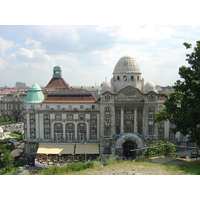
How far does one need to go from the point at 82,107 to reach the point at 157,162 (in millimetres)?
36782

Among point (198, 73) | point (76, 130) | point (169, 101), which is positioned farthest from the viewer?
point (76, 130)

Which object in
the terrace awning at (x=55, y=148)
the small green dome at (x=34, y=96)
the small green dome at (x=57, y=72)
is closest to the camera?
the terrace awning at (x=55, y=148)

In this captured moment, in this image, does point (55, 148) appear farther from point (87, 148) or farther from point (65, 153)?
point (87, 148)

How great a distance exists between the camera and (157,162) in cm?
3105

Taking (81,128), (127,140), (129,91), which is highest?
(129,91)

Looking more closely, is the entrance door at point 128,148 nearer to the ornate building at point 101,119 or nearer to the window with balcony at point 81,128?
the ornate building at point 101,119

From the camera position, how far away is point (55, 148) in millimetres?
62562

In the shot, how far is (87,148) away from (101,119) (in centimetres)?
788

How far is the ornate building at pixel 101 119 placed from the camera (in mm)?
60750

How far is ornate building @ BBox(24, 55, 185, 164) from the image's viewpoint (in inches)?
2392

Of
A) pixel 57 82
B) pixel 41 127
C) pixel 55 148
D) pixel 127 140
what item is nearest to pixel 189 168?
pixel 127 140

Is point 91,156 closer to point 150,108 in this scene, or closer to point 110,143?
point 110,143

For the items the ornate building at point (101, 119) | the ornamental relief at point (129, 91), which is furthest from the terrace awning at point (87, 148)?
the ornamental relief at point (129, 91)

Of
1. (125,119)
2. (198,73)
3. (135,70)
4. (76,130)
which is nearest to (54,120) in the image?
(76,130)
